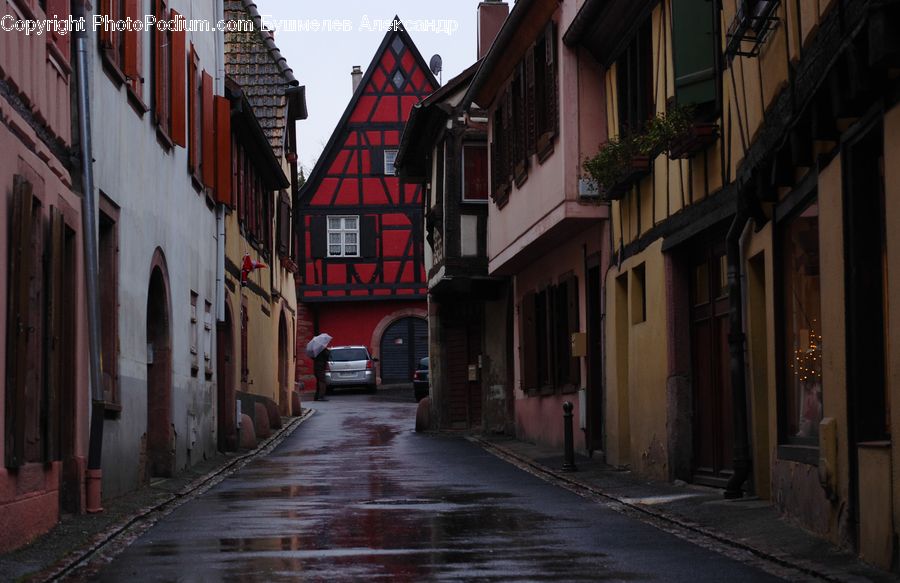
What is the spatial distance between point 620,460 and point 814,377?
8.47 meters

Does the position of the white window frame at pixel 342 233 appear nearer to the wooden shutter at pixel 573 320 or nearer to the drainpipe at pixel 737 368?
the wooden shutter at pixel 573 320

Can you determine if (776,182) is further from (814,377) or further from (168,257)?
(168,257)

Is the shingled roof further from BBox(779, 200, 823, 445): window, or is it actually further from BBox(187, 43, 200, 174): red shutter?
BBox(779, 200, 823, 445): window

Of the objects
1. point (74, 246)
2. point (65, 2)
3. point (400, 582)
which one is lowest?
point (400, 582)

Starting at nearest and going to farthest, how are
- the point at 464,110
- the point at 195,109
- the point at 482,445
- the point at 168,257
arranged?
the point at 168,257, the point at 195,109, the point at 482,445, the point at 464,110

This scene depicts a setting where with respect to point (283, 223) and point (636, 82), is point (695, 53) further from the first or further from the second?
point (283, 223)

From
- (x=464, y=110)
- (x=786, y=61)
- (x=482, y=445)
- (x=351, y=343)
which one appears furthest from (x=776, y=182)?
(x=351, y=343)

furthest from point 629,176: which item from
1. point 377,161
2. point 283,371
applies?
point 377,161

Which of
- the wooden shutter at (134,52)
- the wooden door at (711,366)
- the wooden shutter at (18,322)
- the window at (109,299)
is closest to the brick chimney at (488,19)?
the wooden shutter at (134,52)

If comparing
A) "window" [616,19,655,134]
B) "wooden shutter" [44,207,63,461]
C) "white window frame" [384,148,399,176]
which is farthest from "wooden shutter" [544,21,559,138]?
"white window frame" [384,148,399,176]

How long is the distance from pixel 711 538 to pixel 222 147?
1437cm

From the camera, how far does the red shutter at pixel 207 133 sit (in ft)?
76.6

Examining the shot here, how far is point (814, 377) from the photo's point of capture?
12.0 m

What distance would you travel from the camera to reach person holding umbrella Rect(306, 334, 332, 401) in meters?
51.8
